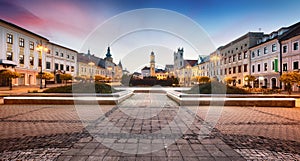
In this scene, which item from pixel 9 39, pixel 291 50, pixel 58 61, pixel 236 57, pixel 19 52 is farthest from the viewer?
pixel 58 61

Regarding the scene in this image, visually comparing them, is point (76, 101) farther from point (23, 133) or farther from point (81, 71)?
point (81, 71)

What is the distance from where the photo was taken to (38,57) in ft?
130

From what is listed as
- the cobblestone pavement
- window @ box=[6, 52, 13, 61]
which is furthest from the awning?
the cobblestone pavement

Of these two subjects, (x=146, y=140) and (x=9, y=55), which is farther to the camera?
(x=9, y=55)

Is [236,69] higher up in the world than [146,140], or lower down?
higher up

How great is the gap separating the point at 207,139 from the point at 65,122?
4.82 meters

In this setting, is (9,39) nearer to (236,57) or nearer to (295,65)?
(295,65)

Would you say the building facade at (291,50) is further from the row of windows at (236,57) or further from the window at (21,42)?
the window at (21,42)

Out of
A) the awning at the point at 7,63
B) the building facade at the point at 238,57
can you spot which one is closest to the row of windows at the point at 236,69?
the building facade at the point at 238,57

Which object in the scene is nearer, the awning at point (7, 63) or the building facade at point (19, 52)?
the awning at point (7, 63)

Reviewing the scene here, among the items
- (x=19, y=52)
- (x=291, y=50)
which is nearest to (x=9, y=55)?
(x=19, y=52)

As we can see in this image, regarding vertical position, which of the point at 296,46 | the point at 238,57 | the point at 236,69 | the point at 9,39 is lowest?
the point at 236,69

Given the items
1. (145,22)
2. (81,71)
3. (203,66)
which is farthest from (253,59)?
(81,71)

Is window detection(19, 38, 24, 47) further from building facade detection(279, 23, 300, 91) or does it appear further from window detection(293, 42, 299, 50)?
window detection(293, 42, 299, 50)
